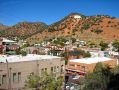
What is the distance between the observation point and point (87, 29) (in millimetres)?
140000

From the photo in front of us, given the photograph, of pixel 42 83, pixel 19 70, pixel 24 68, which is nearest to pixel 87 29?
pixel 24 68

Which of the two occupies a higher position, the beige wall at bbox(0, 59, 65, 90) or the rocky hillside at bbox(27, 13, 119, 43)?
the rocky hillside at bbox(27, 13, 119, 43)

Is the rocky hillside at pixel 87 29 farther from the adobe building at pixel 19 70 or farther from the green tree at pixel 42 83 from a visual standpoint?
the green tree at pixel 42 83

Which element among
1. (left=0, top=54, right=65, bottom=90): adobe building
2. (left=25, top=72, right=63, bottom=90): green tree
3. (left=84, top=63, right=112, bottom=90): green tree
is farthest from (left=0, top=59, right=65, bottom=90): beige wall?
(left=84, top=63, right=112, bottom=90): green tree

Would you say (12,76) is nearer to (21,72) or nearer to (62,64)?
(21,72)

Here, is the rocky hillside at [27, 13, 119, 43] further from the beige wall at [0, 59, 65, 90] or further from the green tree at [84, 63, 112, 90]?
the green tree at [84, 63, 112, 90]

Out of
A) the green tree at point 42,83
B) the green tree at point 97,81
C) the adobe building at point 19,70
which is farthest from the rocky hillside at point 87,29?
the green tree at point 42,83

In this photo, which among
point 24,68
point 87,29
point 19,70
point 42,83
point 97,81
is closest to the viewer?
point 97,81

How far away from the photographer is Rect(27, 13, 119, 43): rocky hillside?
135375 millimetres

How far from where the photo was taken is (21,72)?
2630 centimetres

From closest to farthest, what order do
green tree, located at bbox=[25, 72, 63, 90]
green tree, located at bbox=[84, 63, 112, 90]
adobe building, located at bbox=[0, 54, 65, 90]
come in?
green tree, located at bbox=[84, 63, 112, 90] → adobe building, located at bbox=[0, 54, 65, 90] → green tree, located at bbox=[25, 72, 63, 90]

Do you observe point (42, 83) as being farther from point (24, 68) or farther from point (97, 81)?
point (97, 81)

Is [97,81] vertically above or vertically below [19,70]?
below

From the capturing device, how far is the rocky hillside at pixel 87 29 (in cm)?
13538
